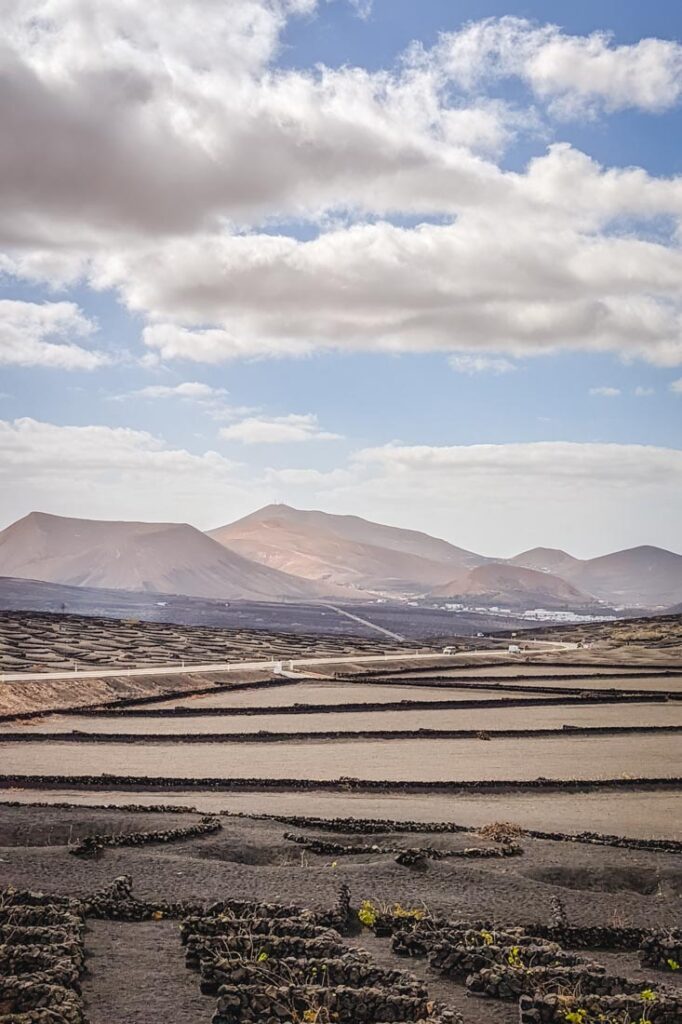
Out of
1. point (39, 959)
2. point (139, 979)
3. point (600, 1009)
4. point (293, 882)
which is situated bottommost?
point (293, 882)

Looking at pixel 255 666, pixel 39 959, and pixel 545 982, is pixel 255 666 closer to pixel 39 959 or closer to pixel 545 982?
pixel 39 959

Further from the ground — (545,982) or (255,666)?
(545,982)

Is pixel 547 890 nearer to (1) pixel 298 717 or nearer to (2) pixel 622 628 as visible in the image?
(1) pixel 298 717

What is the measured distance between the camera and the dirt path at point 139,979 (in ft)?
36.0

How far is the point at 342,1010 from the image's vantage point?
10.5 meters

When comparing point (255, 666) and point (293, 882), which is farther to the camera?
point (255, 666)

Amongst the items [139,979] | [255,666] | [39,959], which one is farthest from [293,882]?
[255,666]

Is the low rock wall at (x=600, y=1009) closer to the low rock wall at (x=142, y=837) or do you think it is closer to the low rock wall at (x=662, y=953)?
the low rock wall at (x=662, y=953)

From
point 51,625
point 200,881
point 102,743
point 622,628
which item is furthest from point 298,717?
point 622,628

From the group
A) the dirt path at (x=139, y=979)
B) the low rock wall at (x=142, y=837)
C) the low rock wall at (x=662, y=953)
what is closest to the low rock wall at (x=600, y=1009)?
the low rock wall at (x=662, y=953)

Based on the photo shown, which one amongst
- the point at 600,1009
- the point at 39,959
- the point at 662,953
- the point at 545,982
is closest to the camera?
the point at 600,1009

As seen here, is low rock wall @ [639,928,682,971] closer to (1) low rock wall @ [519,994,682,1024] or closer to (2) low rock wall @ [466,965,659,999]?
(2) low rock wall @ [466,965,659,999]

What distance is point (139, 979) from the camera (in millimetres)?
12016

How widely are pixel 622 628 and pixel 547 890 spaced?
103740 millimetres
